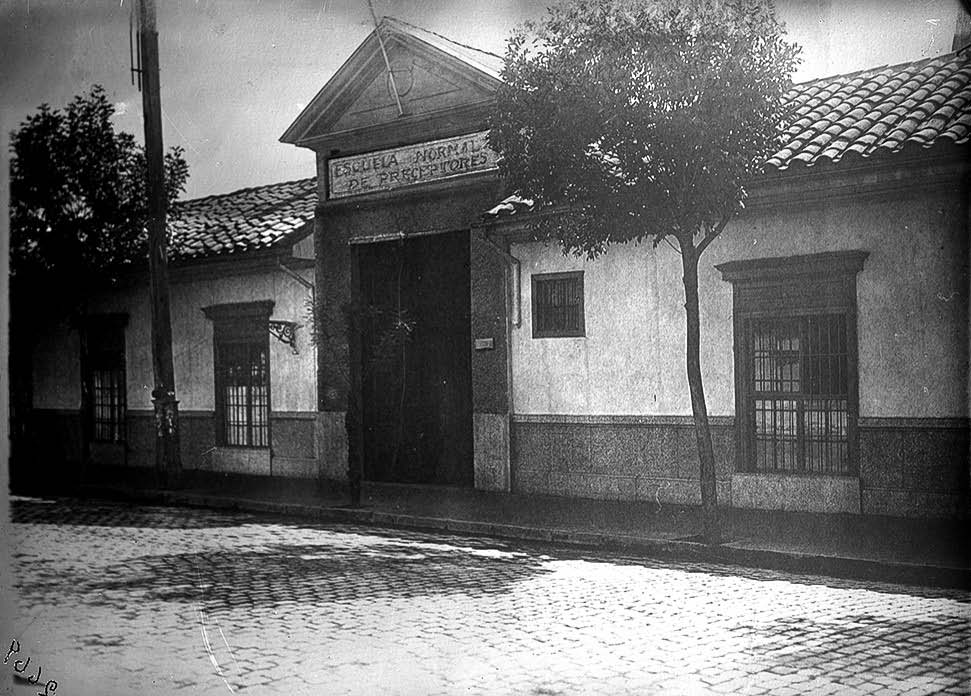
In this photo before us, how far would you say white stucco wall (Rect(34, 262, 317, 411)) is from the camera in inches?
409

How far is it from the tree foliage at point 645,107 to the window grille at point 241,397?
173 inches

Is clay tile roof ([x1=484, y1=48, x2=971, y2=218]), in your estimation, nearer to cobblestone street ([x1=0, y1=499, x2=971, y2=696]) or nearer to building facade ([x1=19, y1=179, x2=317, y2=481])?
cobblestone street ([x1=0, y1=499, x2=971, y2=696])

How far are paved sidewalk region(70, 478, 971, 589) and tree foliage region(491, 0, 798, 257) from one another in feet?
8.80

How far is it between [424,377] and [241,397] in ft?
7.26

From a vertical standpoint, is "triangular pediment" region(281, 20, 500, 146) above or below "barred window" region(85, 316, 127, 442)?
above

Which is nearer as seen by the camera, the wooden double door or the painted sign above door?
the painted sign above door

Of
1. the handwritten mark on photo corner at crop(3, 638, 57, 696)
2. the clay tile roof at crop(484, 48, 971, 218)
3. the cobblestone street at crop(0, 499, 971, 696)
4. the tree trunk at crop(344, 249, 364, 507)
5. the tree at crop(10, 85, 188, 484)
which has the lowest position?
the handwritten mark on photo corner at crop(3, 638, 57, 696)

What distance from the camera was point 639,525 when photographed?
367 inches

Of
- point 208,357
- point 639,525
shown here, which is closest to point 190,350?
point 208,357

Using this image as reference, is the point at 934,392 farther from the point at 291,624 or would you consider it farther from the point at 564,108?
the point at 291,624

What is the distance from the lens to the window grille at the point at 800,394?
360 inches

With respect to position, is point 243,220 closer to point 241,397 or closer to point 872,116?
point 241,397

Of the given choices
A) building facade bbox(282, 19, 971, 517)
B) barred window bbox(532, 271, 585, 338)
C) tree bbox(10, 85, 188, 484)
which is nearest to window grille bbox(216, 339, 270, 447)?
building facade bbox(282, 19, 971, 517)

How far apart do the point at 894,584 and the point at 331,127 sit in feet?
23.0
